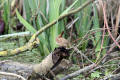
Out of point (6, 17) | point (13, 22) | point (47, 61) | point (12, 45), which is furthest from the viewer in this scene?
point (13, 22)

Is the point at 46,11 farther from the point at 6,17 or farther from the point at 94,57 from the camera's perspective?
the point at 6,17

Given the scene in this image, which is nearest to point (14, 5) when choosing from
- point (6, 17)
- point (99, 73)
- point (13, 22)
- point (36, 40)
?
point (13, 22)

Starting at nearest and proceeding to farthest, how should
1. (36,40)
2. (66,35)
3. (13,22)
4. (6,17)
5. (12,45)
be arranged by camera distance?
1. (36,40)
2. (66,35)
3. (12,45)
4. (6,17)
5. (13,22)

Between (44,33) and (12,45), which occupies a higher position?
(44,33)

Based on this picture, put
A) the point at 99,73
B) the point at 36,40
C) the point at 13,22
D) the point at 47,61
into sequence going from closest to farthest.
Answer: the point at 47,61
the point at 99,73
the point at 36,40
the point at 13,22

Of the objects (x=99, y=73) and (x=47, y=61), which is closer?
(x=47, y=61)

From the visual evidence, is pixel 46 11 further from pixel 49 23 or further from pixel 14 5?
pixel 14 5

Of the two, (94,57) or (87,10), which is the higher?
(87,10)

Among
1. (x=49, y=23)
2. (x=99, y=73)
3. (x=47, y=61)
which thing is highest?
(x=49, y=23)

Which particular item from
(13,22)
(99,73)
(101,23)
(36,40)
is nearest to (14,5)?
(13,22)
